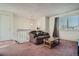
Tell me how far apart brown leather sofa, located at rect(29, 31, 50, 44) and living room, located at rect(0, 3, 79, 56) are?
0.06m

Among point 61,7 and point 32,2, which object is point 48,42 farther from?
point 32,2

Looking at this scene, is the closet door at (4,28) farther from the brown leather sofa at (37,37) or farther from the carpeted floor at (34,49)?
the brown leather sofa at (37,37)

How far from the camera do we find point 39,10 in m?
1.98

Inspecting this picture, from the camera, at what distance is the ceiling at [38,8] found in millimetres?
1913

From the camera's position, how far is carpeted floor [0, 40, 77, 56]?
77.1 inches

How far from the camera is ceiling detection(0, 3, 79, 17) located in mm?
1913

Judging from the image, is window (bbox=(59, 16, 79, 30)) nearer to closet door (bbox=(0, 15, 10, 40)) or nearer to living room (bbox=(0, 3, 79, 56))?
living room (bbox=(0, 3, 79, 56))

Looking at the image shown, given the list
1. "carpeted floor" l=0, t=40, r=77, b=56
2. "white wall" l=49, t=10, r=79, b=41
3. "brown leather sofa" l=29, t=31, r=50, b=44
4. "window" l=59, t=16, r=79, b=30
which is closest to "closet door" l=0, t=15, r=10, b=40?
"carpeted floor" l=0, t=40, r=77, b=56

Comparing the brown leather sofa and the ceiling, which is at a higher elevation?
the ceiling

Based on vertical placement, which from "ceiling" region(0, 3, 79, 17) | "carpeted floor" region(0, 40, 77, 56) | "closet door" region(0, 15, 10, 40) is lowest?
"carpeted floor" region(0, 40, 77, 56)

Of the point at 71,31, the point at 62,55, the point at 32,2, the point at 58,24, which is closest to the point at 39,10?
the point at 32,2

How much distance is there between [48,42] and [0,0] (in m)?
1.34

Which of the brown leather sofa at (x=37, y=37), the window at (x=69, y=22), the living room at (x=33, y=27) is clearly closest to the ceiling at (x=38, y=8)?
the living room at (x=33, y=27)

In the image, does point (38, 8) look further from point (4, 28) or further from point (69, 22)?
point (4, 28)
